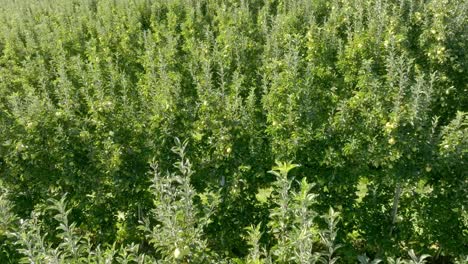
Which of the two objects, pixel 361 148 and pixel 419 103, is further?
pixel 361 148

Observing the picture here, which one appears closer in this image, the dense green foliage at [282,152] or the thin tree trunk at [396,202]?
the dense green foliage at [282,152]

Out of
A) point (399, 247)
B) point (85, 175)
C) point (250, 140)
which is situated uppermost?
point (250, 140)

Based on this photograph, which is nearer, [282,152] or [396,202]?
[282,152]

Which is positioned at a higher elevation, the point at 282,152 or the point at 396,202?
the point at 282,152

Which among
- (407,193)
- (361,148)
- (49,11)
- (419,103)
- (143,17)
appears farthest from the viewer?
(49,11)

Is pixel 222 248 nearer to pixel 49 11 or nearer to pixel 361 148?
pixel 361 148

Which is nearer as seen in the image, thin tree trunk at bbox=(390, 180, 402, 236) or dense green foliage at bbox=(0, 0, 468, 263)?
dense green foliage at bbox=(0, 0, 468, 263)

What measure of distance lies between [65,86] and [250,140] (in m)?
2.49

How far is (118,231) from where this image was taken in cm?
469

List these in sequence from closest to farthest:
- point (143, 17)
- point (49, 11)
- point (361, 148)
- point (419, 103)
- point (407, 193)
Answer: point (419, 103) → point (361, 148) → point (407, 193) → point (143, 17) → point (49, 11)

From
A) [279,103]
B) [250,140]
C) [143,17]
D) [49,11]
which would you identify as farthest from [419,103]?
[49,11]

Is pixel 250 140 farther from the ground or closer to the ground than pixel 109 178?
farther from the ground

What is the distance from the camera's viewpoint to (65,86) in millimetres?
4957

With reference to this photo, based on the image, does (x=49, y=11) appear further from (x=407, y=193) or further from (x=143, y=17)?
(x=407, y=193)
